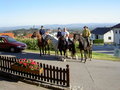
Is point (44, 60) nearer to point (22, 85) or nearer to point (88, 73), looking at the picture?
point (88, 73)

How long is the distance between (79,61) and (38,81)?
731cm

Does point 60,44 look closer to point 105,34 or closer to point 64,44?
point 64,44

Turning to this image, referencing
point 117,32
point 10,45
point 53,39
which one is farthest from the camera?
point 117,32

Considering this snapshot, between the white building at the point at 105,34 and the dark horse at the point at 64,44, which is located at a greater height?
the white building at the point at 105,34

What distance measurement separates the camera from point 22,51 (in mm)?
24609

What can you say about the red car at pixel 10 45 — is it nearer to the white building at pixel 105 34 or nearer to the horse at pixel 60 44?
the horse at pixel 60 44

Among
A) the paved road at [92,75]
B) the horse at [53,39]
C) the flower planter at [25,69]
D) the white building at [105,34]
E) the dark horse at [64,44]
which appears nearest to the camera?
the paved road at [92,75]

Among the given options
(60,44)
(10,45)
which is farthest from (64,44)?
(10,45)

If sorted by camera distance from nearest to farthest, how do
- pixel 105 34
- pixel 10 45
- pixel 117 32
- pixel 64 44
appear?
pixel 64 44 < pixel 10 45 < pixel 117 32 < pixel 105 34

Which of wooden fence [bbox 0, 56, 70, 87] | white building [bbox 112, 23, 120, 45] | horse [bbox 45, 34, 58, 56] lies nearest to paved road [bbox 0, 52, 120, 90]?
wooden fence [bbox 0, 56, 70, 87]

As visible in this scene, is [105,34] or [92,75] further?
[105,34]

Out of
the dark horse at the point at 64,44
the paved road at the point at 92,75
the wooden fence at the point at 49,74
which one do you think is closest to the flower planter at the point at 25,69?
the wooden fence at the point at 49,74

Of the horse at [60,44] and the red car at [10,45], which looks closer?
the horse at [60,44]

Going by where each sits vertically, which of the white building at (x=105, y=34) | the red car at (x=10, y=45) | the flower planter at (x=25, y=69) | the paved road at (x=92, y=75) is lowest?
the paved road at (x=92, y=75)
